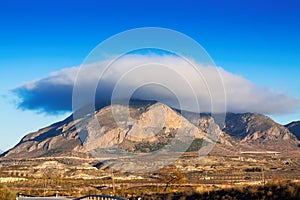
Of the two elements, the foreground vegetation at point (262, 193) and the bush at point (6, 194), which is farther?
the bush at point (6, 194)

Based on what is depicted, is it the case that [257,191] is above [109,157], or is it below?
below

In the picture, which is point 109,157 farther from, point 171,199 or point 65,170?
point 171,199

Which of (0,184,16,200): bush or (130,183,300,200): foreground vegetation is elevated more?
(0,184,16,200): bush

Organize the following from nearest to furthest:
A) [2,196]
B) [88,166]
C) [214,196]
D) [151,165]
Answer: [214,196] < [2,196] < [151,165] < [88,166]

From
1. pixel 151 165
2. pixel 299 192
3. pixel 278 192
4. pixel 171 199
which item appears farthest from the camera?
pixel 151 165

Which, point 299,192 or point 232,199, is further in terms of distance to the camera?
point 232,199

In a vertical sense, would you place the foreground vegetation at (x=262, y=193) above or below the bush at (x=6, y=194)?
below

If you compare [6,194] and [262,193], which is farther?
[6,194]

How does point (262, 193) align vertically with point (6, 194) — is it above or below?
below

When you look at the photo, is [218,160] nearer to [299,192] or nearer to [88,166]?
[88,166]

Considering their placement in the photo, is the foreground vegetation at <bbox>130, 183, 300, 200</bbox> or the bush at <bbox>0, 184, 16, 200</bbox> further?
the bush at <bbox>0, 184, 16, 200</bbox>

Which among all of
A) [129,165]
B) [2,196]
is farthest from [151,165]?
[2,196]
